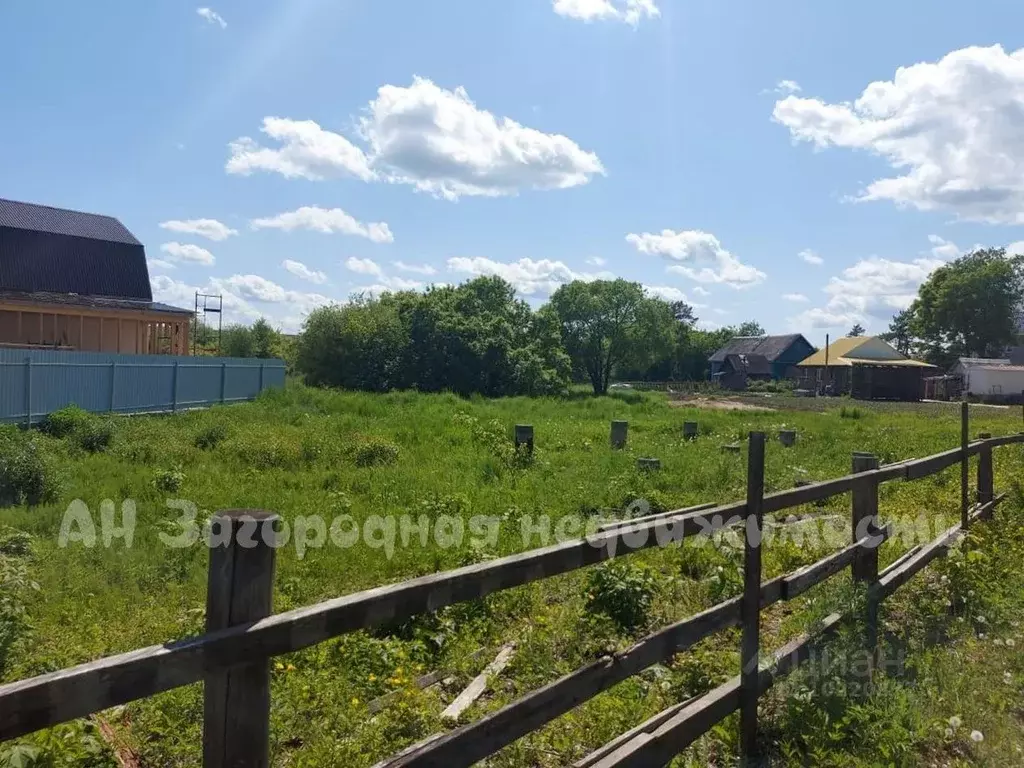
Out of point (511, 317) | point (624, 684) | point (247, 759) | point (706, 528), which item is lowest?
point (624, 684)

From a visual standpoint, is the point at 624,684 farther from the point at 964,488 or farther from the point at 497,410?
the point at 497,410

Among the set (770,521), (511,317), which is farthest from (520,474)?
(511,317)

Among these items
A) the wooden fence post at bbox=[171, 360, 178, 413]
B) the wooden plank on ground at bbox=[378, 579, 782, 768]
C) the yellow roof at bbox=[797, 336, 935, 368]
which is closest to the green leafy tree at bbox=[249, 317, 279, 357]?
the wooden fence post at bbox=[171, 360, 178, 413]

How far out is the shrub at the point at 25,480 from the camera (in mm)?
9500

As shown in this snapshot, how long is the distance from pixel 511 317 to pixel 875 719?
130ft

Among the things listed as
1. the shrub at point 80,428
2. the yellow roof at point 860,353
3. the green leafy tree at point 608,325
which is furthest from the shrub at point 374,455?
the yellow roof at point 860,353

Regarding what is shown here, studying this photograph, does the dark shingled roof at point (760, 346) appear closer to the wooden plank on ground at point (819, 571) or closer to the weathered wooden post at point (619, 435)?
the weathered wooden post at point (619, 435)

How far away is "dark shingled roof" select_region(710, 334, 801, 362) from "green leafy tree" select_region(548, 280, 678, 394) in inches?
1004

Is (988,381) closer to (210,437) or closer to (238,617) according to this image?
(210,437)

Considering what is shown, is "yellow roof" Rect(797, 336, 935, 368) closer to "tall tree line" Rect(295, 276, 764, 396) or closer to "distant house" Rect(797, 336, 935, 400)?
"distant house" Rect(797, 336, 935, 400)

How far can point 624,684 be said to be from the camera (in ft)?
14.3

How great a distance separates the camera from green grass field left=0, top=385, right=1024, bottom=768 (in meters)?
3.59

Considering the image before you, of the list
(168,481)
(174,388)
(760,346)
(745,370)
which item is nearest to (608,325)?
(745,370)

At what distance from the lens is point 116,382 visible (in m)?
A: 19.1
